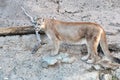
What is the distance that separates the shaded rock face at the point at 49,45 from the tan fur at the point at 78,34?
259 millimetres

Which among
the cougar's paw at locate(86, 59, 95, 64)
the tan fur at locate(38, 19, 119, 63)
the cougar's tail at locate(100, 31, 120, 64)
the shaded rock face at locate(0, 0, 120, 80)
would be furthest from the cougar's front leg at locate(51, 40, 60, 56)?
the cougar's tail at locate(100, 31, 120, 64)

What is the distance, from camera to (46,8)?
33.0ft

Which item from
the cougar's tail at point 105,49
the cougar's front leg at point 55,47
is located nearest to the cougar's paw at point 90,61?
the cougar's tail at point 105,49

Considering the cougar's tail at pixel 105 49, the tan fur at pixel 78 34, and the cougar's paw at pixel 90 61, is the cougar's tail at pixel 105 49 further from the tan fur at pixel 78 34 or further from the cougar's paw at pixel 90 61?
the cougar's paw at pixel 90 61

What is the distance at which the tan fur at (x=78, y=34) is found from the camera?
7.72 metres

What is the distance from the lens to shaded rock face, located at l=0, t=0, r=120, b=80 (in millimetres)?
7879

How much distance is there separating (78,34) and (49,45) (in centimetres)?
84

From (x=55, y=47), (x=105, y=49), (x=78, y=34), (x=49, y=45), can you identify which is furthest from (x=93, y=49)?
(x=49, y=45)

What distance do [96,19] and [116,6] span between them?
2.80 ft

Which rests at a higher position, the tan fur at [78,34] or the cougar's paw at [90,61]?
the tan fur at [78,34]

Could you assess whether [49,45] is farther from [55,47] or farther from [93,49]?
[93,49]

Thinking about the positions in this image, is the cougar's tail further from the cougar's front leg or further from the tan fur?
the cougar's front leg

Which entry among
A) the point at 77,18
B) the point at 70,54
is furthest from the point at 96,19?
the point at 70,54

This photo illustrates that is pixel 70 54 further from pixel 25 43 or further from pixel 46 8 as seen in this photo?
pixel 46 8
